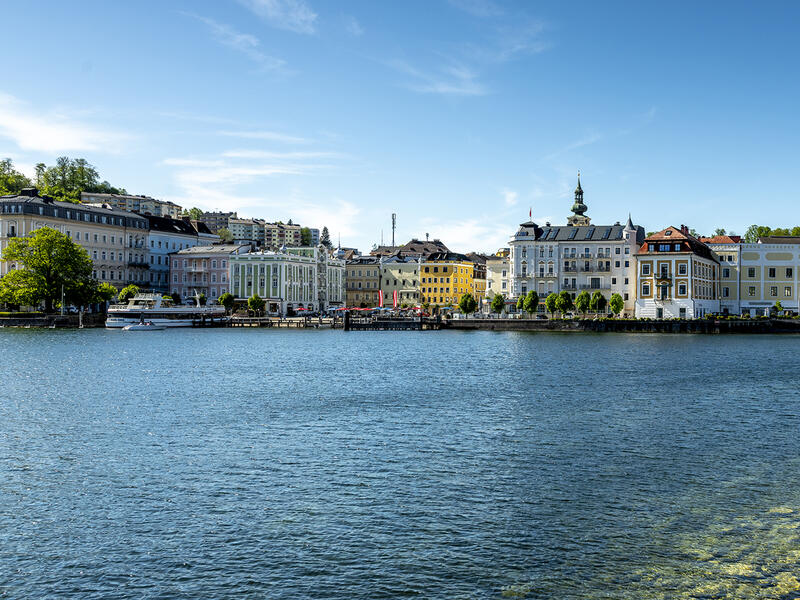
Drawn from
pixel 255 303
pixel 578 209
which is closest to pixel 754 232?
pixel 578 209

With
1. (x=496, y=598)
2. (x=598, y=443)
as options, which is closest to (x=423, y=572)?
(x=496, y=598)

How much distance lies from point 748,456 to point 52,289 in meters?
97.0

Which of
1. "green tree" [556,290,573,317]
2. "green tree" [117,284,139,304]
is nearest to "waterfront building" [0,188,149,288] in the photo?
"green tree" [117,284,139,304]

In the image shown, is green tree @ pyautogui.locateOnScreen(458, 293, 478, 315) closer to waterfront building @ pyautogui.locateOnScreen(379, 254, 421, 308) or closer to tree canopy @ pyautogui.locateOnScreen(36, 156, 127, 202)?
waterfront building @ pyautogui.locateOnScreen(379, 254, 421, 308)

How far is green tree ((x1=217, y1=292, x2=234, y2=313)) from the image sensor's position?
131m

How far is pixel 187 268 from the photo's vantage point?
5541 inches

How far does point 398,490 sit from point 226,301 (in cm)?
11402

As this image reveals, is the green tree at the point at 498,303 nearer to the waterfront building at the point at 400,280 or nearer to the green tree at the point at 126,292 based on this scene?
the waterfront building at the point at 400,280

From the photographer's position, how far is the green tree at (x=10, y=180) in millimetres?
132875

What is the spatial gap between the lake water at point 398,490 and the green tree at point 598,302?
68793mm

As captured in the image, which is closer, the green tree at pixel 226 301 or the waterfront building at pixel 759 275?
the waterfront building at pixel 759 275

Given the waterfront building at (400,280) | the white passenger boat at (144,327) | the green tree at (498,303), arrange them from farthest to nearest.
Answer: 1. the waterfront building at (400,280)
2. the green tree at (498,303)
3. the white passenger boat at (144,327)

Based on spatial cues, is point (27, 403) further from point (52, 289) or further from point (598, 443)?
point (52, 289)

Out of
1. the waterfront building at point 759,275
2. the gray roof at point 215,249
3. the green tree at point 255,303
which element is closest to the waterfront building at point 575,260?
the waterfront building at point 759,275
